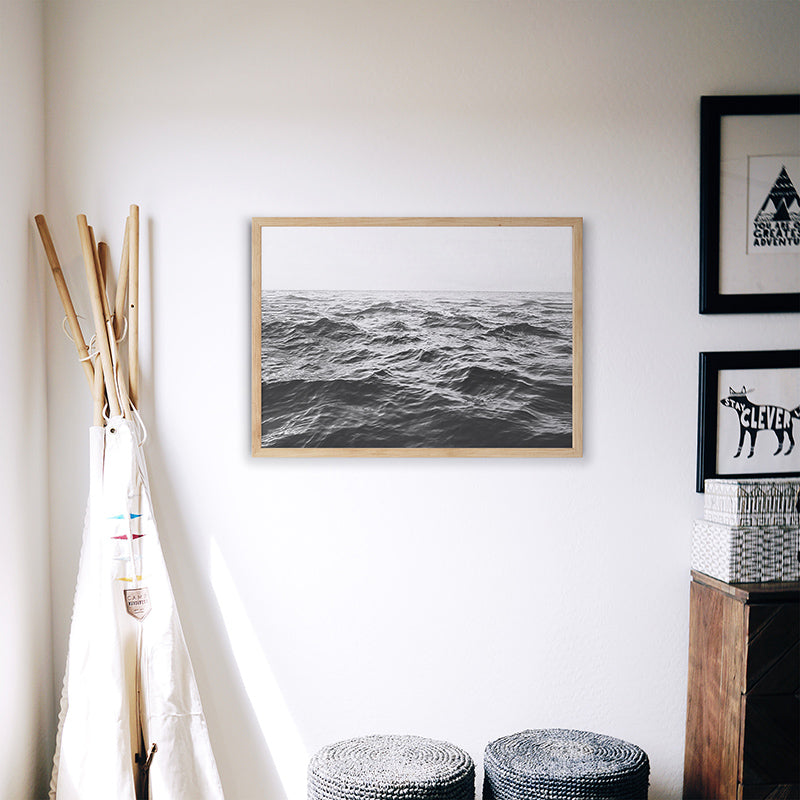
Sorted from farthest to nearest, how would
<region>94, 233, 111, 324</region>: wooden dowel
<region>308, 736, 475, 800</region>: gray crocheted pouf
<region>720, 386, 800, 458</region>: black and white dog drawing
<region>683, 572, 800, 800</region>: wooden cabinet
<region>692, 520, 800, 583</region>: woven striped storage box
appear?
<region>720, 386, 800, 458</region>: black and white dog drawing < <region>94, 233, 111, 324</region>: wooden dowel < <region>692, 520, 800, 583</region>: woven striped storage box < <region>683, 572, 800, 800</region>: wooden cabinet < <region>308, 736, 475, 800</region>: gray crocheted pouf

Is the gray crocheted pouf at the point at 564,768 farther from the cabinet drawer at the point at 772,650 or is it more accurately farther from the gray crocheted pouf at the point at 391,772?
the cabinet drawer at the point at 772,650

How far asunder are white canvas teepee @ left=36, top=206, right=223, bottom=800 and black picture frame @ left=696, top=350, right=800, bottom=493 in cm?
144

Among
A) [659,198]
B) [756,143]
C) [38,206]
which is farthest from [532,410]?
[38,206]

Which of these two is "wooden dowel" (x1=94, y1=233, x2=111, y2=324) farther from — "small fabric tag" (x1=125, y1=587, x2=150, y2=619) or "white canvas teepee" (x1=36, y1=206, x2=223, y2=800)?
"small fabric tag" (x1=125, y1=587, x2=150, y2=619)

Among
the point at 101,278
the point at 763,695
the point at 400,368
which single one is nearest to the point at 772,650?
the point at 763,695

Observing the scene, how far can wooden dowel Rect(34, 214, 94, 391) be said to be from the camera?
2.10 m

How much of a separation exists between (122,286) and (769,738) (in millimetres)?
1922

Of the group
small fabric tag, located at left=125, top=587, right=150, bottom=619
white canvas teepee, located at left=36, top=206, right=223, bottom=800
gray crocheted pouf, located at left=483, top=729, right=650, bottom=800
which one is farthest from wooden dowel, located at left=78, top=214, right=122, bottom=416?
gray crocheted pouf, located at left=483, top=729, right=650, bottom=800

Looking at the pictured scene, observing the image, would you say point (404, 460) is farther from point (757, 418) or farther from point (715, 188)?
point (715, 188)

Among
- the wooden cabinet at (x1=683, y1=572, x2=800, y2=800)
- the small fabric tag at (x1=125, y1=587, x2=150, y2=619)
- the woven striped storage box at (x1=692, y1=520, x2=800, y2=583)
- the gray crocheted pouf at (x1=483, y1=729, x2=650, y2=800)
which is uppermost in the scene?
the woven striped storage box at (x1=692, y1=520, x2=800, y2=583)

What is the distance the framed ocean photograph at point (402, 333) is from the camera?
2.18 m

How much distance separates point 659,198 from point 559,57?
0.46 meters

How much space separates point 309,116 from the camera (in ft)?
7.18

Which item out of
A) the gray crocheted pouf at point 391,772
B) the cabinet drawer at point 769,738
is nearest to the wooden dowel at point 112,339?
the gray crocheted pouf at point 391,772
